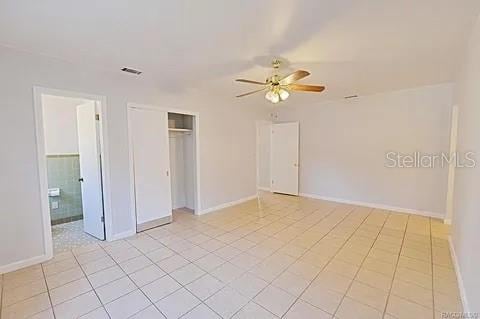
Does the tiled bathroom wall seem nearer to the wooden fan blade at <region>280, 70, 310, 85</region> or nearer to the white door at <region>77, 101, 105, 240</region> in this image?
the white door at <region>77, 101, 105, 240</region>

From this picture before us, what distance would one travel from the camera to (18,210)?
2.60 meters

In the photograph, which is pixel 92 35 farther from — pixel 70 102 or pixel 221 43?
pixel 70 102

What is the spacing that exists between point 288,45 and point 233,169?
3332 mm

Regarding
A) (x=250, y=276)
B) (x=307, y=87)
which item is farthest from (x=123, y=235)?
(x=307, y=87)

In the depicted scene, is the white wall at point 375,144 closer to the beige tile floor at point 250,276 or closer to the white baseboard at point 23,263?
the beige tile floor at point 250,276

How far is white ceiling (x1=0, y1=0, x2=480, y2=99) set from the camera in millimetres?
1804

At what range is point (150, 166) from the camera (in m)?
3.89

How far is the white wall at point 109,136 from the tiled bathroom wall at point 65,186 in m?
1.51

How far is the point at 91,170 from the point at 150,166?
85 cm

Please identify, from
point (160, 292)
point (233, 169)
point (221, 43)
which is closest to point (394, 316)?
point (160, 292)

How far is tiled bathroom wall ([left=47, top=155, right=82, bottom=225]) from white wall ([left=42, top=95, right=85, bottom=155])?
0.55ft

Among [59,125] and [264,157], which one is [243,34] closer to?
[59,125]

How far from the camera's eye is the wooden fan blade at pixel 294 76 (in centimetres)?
252

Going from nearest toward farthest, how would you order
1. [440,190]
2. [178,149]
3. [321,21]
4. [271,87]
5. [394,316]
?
[394,316], [321,21], [271,87], [440,190], [178,149]
